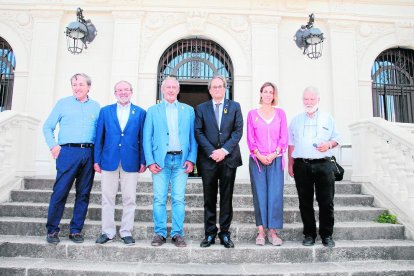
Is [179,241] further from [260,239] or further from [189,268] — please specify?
[260,239]

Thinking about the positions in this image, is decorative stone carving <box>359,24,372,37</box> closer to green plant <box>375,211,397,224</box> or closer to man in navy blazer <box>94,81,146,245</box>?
green plant <box>375,211,397,224</box>

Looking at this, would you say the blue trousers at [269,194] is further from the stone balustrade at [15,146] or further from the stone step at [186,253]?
the stone balustrade at [15,146]

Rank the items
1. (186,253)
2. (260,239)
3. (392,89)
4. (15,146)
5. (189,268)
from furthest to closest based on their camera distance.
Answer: (392,89)
(15,146)
(260,239)
(186,253)
(189,268)

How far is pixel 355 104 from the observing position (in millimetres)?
7258

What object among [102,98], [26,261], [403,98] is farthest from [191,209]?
[403,98]

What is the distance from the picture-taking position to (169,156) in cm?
357

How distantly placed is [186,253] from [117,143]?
1490 millimetres

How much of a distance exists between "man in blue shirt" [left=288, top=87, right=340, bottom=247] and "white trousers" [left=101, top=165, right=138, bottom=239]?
6.63ft

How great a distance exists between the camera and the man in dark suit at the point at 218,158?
3511mm

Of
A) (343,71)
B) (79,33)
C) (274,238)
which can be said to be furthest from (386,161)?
(79,33)

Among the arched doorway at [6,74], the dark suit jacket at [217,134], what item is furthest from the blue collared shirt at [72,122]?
the arched doorway at [6,74]

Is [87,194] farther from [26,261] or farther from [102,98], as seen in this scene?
[102,98]

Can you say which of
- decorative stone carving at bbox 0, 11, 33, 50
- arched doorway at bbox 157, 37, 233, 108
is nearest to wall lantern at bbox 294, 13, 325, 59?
arched doorway at bbox 157, 37, 233, 108

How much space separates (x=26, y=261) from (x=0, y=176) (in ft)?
6.65
